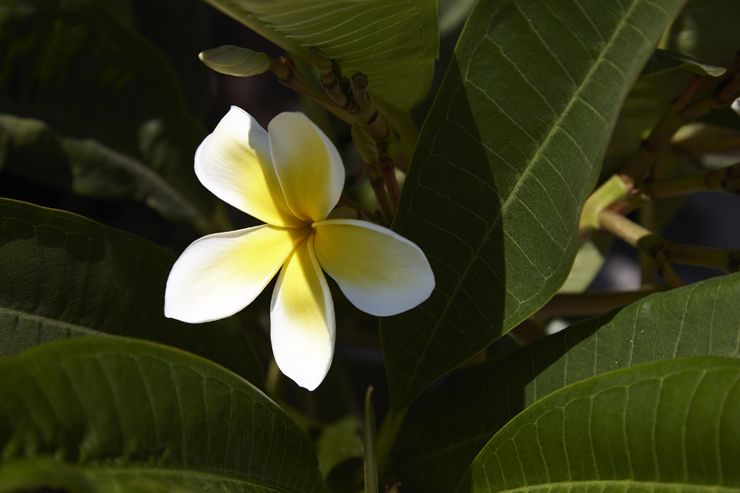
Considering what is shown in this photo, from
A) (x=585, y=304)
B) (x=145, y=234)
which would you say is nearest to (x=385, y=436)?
(x=585, y=304)

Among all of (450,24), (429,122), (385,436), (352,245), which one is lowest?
(385,436)

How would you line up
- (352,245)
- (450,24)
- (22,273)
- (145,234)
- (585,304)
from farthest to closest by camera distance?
(145,234) < (450,24) < (585,304) < (22,273) < (352,245)

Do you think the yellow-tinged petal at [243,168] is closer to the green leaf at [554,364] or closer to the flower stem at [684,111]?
the green leaf at [554,364]

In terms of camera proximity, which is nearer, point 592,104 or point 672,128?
point 592,104

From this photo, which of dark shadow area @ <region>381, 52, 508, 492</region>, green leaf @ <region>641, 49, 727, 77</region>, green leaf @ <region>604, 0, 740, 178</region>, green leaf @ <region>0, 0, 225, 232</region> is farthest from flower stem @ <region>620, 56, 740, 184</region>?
green leaf @ <region>0, 0, 225, 232</region>

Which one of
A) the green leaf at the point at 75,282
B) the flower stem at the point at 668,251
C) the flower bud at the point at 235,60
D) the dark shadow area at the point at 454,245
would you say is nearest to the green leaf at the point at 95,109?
the green leaf at the point at 75,282

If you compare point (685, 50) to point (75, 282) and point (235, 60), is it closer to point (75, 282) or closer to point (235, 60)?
point (235, 60)

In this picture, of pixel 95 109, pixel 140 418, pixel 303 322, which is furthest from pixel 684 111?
pixel 95 109

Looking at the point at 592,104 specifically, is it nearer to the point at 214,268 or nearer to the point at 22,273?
the point at 214,268
